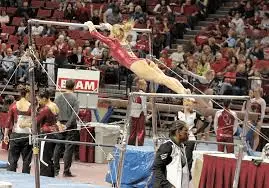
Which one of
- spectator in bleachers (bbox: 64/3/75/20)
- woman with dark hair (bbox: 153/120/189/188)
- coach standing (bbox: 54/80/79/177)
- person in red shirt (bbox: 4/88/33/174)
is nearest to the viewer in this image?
woman with dark hair (bbox: 153/120/189/188)

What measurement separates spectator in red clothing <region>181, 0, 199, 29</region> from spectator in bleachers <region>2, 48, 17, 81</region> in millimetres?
5152

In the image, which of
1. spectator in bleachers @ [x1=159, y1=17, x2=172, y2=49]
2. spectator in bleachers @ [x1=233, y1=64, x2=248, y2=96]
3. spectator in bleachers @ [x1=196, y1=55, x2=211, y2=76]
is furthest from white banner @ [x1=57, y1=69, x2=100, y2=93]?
spectator in bleachers @ [x1=159, y1=17, x2=172, y2=49]

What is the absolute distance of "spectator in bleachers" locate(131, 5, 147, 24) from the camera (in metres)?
22.2

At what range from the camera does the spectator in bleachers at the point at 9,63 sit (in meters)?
20.1

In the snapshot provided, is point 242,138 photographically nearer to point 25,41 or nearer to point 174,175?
point 174,175

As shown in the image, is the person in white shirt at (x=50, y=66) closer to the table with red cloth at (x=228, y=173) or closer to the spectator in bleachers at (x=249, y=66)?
the spectator in bleachers at (x=249, y=66)

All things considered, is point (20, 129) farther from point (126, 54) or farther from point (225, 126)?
point (225, 126)

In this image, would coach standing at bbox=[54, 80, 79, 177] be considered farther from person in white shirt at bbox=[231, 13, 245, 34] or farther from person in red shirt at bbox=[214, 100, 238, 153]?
person in white shirt at bbox=[231, 13, 245, 34]

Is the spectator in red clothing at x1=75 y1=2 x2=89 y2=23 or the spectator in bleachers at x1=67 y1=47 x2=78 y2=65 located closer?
the spectator in bleachers at x1=67 y1=47 x2=78 y2=65

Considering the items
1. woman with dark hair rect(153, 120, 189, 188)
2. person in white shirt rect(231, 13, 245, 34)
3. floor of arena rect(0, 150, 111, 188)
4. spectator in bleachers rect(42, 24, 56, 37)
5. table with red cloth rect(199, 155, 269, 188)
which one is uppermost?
person in white shirt rect(231, 13, 245, 34)

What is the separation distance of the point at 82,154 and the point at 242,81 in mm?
4253

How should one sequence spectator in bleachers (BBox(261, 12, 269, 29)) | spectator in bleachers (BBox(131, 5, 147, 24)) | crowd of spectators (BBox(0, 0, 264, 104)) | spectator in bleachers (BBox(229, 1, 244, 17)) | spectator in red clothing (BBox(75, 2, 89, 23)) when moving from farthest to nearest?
spectator in red clothing (BBox(75, 2, 89, 23))
spectator in bleachers (BBox(131, 5, 147, 24))
spectator in bleachers (BBox(229, 1, 244, 17))
spectator in bleachers (BBox(261, 12, 269, 29))
crowd of spectators (BBox(0, 0, 264, 104))

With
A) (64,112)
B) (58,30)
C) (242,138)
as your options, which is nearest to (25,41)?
(58,30)

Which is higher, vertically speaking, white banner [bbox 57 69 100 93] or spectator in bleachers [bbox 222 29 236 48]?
spectator in bleachers [bbox 222 29 236 48]
